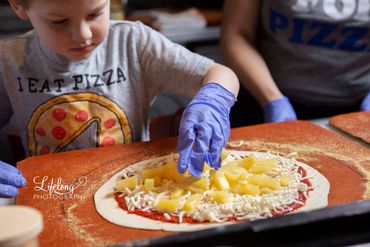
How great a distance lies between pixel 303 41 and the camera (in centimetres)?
198

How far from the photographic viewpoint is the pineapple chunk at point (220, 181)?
3.88 ft

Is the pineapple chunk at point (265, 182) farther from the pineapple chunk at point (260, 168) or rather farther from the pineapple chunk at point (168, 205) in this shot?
the pineapple chunk at point (168, 205)

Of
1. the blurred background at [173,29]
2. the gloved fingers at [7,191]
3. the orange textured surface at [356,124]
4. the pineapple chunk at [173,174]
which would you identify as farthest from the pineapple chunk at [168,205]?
the blurred background at [173,29]

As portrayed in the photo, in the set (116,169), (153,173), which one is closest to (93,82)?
(116,169)

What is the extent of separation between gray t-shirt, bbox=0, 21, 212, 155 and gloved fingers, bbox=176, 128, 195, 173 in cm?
35

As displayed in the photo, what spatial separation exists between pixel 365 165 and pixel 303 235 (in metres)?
0.73

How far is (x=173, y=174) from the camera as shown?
124 cm

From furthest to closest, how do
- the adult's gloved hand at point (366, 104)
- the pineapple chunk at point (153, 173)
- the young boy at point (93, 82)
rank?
the adult's gloved hand at point (366, 104)
the young boy at point (93, 82)
the pineapple chunk at point (153, 173)

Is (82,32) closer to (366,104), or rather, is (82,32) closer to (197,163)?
(197,163)

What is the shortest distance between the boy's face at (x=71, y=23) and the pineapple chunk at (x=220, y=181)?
523 mm

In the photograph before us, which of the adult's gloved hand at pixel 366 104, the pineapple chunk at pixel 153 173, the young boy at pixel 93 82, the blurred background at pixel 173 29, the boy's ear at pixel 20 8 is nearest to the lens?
the pineapple chunk at pixel 153 173

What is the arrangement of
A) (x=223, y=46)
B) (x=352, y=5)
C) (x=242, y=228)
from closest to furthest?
(x=242, y=228) < (x=352, y=5) < (x=223, y=46)

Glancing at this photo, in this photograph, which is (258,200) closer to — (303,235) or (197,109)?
(197,109)

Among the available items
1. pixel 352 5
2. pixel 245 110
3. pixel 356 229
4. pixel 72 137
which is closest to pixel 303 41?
pixel 352 5
